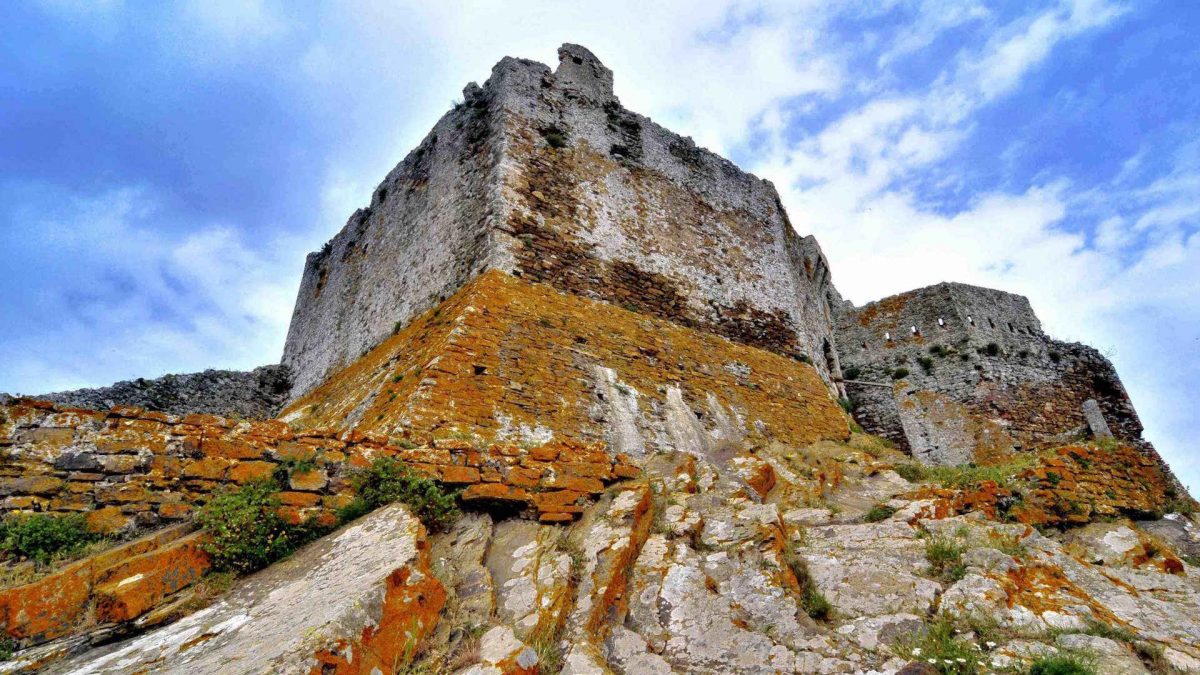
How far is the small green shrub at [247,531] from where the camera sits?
455 centimetres

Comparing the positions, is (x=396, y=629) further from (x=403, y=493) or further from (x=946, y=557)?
(x=946, y=557)

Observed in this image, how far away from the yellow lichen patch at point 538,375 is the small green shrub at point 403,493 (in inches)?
92.6

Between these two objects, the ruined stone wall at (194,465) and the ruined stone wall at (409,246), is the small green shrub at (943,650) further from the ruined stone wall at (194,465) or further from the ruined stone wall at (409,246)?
the ruined stone wall at (409,246)

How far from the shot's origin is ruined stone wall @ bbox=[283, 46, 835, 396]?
12.3 meters

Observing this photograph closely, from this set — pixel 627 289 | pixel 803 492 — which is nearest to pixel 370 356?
pixel 627 289

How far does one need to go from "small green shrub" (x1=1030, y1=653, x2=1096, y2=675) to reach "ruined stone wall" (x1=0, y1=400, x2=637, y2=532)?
138 inches

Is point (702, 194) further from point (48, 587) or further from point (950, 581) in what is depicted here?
point (48, 587)

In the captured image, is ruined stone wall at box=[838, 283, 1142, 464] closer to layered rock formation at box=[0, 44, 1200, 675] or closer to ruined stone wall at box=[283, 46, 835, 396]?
ruined stone wall at box=[283, 46, 835, 396]

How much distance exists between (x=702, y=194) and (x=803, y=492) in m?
10.3

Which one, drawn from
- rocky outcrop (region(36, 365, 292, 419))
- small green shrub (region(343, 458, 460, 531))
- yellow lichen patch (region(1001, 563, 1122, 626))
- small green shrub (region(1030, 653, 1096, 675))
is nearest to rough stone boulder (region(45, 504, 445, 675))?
small green shrub (region(343, 458, 460, 531))

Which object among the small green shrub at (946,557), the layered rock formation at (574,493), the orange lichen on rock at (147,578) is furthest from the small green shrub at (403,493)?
the small green shrub at (946,557)

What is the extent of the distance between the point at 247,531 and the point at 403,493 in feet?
3.71

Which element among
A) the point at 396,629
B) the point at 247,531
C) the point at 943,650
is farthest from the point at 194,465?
the point at 943,650

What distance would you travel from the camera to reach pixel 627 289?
12836 mm
